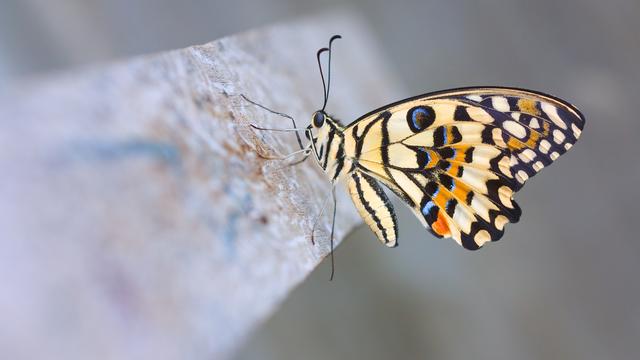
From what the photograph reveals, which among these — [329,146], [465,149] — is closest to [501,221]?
[465,149]

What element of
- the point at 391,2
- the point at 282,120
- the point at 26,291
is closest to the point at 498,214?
the point at 282,120

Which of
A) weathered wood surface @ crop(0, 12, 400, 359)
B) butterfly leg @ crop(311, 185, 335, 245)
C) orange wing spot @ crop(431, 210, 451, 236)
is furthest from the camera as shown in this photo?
orange wing spot @ crop(431, 210, 451, 236)

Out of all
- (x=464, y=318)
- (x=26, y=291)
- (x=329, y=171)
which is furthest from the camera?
(x=464, y=318)

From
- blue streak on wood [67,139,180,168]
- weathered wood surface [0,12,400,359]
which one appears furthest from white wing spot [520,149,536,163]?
blue streak on wood [67,139,180,168]

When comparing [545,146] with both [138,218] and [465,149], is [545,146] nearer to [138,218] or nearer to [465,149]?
[465,149]

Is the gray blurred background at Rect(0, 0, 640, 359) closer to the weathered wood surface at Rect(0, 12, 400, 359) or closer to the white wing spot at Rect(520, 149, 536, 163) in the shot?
the white wing spot at Rect(520, 149, 536, 163)

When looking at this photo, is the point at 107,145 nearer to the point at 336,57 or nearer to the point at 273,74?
the point at 273,74

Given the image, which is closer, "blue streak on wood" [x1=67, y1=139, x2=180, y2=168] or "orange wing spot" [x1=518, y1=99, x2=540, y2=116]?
"blue streak on wood" [x1=67, y1=139, x2=180, y2=168]

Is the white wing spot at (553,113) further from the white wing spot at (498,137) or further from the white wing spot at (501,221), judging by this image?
the white wing spot at (501,221)
